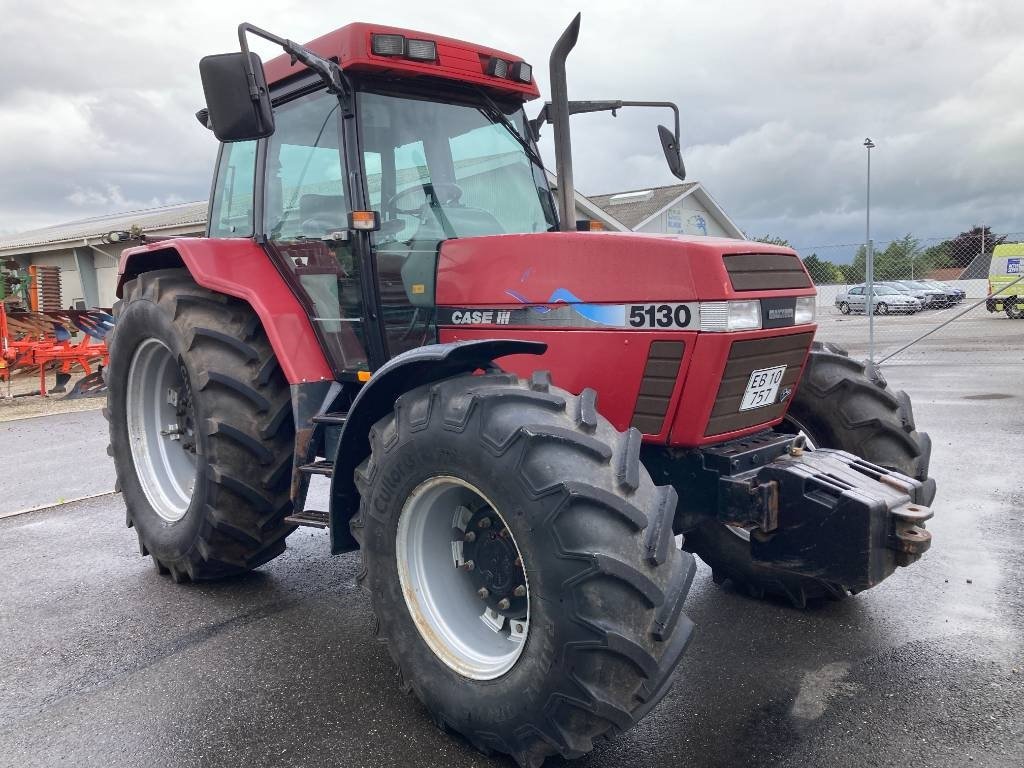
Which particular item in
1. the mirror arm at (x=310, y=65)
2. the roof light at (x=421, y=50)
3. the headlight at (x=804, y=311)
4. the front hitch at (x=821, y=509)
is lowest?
the front hitch at (x=821, y=509)

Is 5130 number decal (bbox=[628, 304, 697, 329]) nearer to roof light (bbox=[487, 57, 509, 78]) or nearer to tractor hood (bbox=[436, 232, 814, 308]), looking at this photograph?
tractor hood (bbox=[436, 232, 814, 308])

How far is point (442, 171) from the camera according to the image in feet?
11.8

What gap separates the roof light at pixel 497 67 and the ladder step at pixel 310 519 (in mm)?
2103

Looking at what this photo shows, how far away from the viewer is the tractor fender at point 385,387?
2.71 m

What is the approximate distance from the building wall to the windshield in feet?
69.0

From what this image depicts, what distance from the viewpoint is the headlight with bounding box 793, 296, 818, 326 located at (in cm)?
325

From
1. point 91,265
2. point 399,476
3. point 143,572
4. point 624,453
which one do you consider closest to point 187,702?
point 399,476

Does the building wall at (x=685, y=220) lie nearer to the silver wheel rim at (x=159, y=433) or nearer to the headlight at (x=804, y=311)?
the silver wheel rim at (x=159, y=433)

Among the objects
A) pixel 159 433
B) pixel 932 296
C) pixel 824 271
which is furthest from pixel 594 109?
pixel 932 296

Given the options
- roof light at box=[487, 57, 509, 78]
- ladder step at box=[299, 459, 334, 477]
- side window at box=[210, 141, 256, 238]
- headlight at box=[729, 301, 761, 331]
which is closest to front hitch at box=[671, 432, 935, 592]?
headlight at box=[729, 301, 761, 331]

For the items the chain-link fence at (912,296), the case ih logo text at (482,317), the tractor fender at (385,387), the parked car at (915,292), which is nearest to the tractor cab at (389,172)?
the case ih logo text at (482,317)

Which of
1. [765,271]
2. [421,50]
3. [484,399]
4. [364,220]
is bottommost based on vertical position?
[484,399]

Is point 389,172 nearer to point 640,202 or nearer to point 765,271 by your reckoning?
point 765,271

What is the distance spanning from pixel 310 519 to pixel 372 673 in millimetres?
694
